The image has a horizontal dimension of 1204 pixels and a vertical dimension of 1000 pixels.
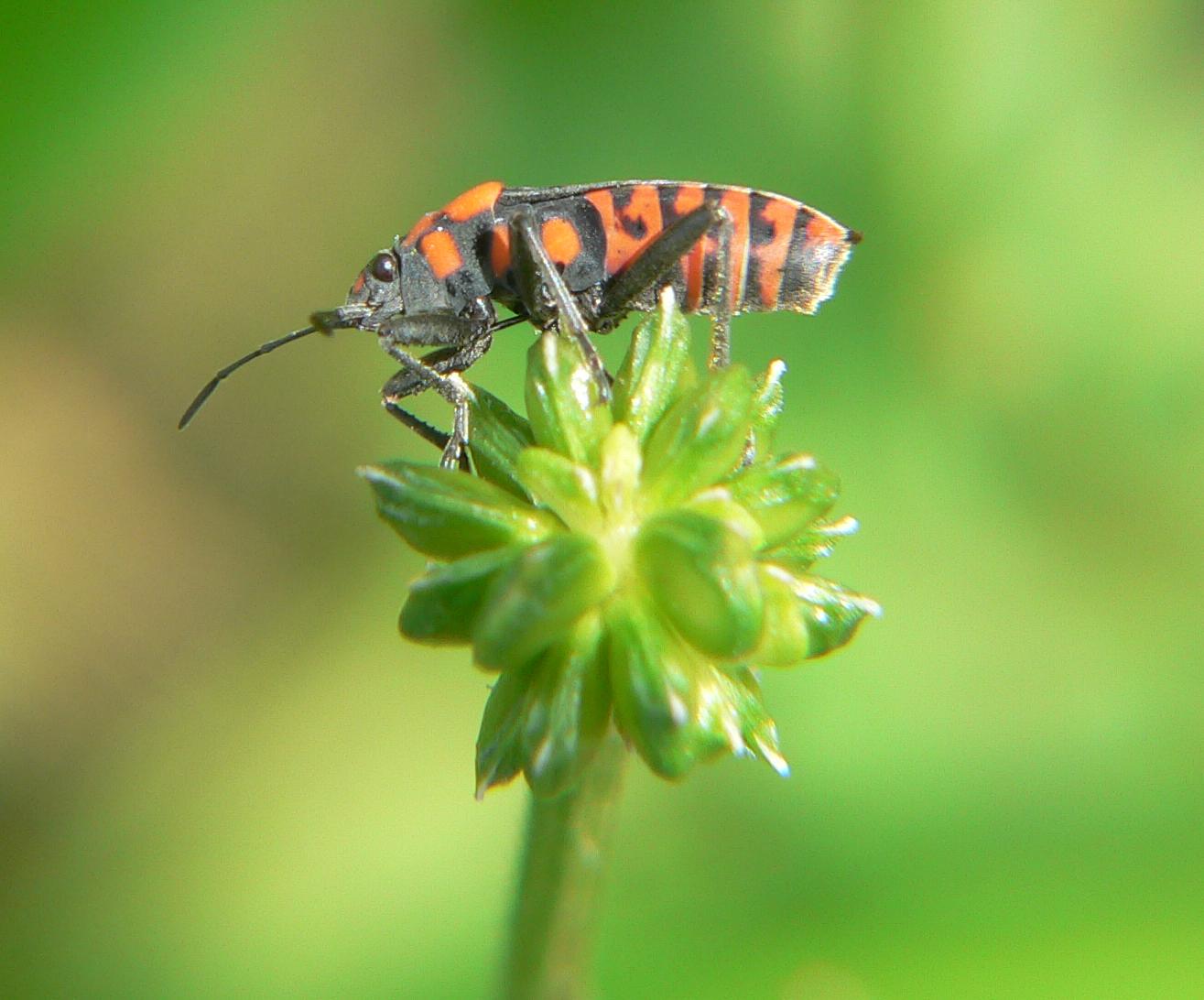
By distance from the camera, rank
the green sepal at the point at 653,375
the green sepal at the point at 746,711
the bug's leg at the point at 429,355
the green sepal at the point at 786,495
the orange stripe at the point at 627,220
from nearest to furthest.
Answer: the green sepal at the point at 746,711
the green sepal at the point at 786,495
the green sepal at the point at 653,375
the bug's leg at the point at 429,355
the orange stripe at the point at 627,220

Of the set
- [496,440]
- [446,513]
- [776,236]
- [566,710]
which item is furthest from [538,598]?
[776,236]

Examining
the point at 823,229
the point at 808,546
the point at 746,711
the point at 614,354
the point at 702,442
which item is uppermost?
the point at 823,229

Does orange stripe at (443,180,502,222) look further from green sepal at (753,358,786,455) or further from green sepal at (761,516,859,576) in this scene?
green sepal at (761,516,859,576)

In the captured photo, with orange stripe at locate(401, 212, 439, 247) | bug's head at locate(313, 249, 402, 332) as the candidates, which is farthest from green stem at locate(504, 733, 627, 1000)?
orange stripe at locate(401, 212, 439, 247)

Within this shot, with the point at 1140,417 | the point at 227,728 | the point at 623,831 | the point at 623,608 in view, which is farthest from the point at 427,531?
the point at 1140,417

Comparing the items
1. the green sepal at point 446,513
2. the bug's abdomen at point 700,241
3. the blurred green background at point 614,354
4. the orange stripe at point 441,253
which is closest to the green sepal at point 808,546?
the green sepal at point 446,513

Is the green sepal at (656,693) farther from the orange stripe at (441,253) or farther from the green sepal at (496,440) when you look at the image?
the orange stripe at (441,253)

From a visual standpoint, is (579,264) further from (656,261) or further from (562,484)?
(562,484)
